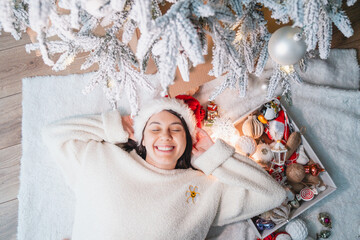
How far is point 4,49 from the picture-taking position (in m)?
1.54

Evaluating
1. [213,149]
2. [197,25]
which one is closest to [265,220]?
[213,149]

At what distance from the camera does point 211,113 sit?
1.52 meters

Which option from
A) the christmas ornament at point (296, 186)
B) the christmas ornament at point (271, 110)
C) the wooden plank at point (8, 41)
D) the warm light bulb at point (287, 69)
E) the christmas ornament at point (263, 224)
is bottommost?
the christmas ornament at point (263, 224)

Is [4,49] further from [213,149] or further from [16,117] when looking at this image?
[213,149]

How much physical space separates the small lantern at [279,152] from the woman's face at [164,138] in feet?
1.71

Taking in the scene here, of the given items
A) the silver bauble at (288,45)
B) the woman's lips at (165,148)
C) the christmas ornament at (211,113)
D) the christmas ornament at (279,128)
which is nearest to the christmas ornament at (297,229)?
the christmas ornament at (279,128)

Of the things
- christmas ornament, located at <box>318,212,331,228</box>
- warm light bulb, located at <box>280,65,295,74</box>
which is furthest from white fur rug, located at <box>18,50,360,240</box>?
warm light bulb, located at <box>280,65,295,74</box>

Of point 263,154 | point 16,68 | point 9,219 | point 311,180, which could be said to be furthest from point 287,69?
point 9,219

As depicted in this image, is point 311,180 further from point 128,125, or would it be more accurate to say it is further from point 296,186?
point 128,125

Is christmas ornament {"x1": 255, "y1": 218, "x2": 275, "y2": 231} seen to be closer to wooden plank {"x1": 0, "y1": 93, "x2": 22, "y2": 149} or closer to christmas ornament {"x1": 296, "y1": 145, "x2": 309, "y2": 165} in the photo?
christmas ornament {"x1": 296, "y1": 145, "x2": 309, "y2": 165}

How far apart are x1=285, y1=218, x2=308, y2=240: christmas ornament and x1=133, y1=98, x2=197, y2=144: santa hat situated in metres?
0.76

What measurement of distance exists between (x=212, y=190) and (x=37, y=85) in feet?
3.82

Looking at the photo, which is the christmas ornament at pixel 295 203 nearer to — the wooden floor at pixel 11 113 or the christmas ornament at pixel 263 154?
the christmas ornament at pixel 263 154

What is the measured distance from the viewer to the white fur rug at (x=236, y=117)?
4.83 ft
